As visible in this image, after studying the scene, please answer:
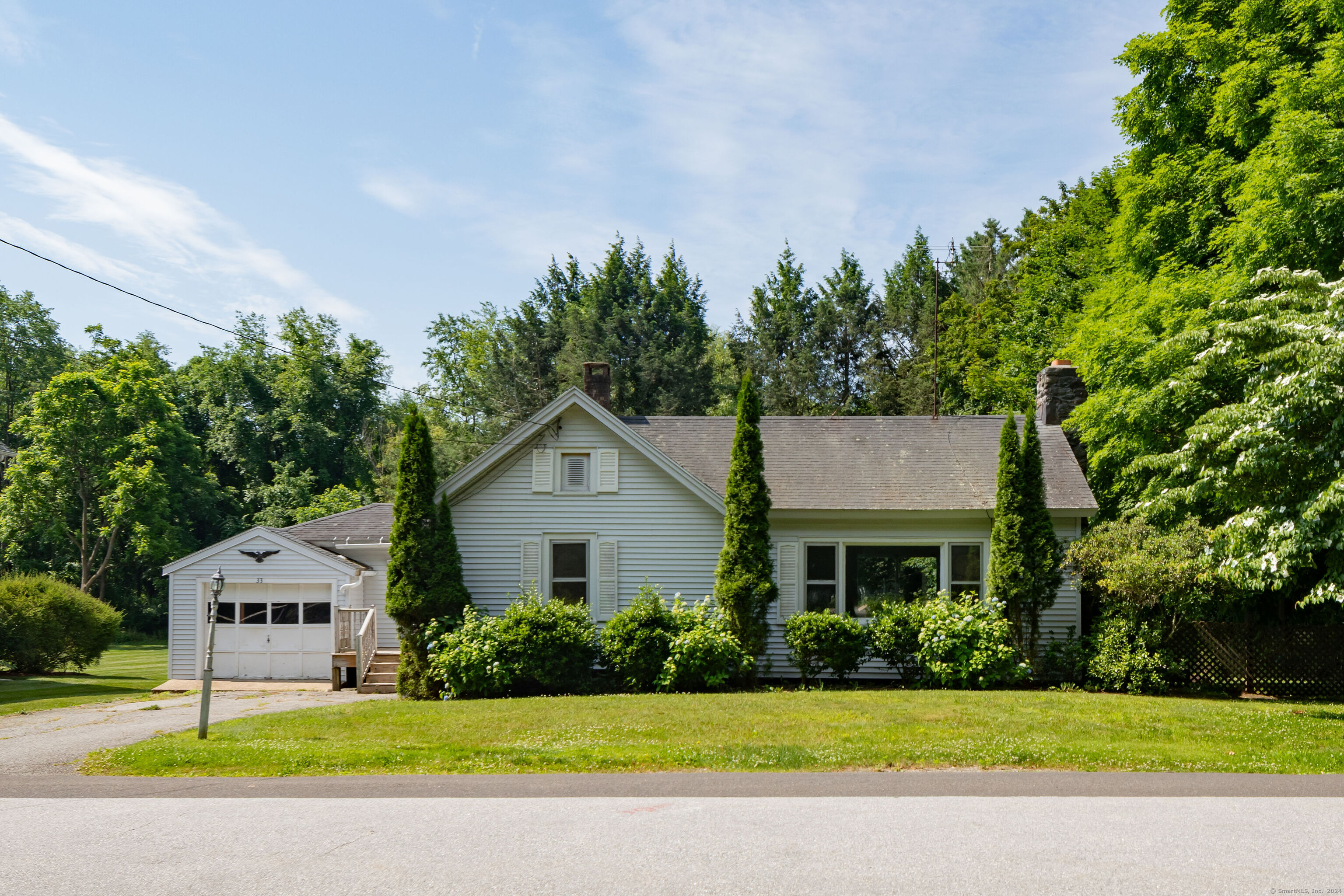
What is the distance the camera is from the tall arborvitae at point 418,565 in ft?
52.6

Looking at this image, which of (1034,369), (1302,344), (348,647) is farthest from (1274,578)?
(1034,369)

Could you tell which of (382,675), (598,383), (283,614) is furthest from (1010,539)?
(283,614)

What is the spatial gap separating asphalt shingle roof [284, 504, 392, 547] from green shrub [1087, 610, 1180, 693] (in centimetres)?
1526

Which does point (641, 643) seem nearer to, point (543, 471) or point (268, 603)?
point (543, 471)

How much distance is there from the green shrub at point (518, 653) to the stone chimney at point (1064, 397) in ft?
38.4

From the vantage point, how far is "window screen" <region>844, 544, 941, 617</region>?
1812 centimetres

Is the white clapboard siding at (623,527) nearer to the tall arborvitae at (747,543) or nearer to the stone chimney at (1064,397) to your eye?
the tall arborvitae at (747,543)

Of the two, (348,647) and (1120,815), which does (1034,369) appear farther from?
(1120,815)

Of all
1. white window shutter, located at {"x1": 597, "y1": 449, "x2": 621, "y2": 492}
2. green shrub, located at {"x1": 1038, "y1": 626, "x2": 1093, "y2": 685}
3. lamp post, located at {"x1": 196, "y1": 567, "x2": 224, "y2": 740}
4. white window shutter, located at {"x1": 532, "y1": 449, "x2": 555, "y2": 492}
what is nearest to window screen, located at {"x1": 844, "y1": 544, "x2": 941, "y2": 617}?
green shrub, located at {"x1": 1038, "y1": 626, "x2": 1093, "y2": 685}

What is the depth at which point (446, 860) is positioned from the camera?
5.85 m

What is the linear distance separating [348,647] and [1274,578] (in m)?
16.6

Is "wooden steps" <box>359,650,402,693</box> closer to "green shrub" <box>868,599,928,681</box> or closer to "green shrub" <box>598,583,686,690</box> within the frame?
"green shrub" <box>598,583,686,690</box>

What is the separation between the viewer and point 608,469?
18.0 metres

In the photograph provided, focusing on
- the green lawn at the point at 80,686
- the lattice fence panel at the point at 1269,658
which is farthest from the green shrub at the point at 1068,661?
the green lawn at the point at 80,686
